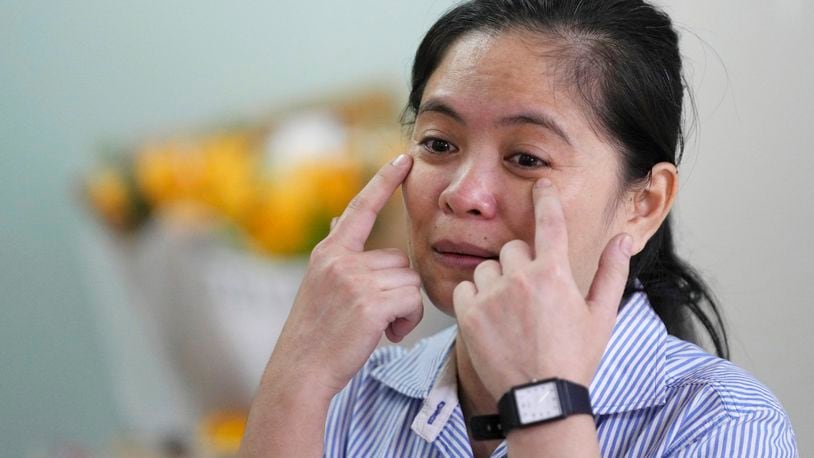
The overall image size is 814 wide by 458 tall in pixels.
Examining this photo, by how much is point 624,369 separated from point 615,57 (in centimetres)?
39

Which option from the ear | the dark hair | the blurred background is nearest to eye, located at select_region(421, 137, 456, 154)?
the dark hair

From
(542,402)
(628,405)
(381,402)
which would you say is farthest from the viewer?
(381,402)

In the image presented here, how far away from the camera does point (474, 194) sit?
3.76ft

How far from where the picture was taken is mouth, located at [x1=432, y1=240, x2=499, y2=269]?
1.17 metres

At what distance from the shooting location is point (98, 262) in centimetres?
236

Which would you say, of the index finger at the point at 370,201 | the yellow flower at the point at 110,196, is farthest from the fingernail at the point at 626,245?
the yellow flower at the point at 110,196

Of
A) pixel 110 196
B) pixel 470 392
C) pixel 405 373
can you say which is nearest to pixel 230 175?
pixel 110 196

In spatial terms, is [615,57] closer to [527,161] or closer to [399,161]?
[527,161]

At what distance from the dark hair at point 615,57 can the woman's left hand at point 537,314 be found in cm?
21

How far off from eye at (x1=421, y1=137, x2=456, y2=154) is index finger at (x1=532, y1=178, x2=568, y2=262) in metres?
0.16

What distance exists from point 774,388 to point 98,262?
1.53 m

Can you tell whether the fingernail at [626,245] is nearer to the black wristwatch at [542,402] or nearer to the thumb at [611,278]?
the thumb at [611,278]

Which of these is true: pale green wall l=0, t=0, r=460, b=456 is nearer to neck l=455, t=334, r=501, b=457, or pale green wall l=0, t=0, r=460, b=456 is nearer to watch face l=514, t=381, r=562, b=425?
neck l=455, t=334, r=501, b=457

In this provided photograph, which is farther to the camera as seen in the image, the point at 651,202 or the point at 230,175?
the point at 230,175
